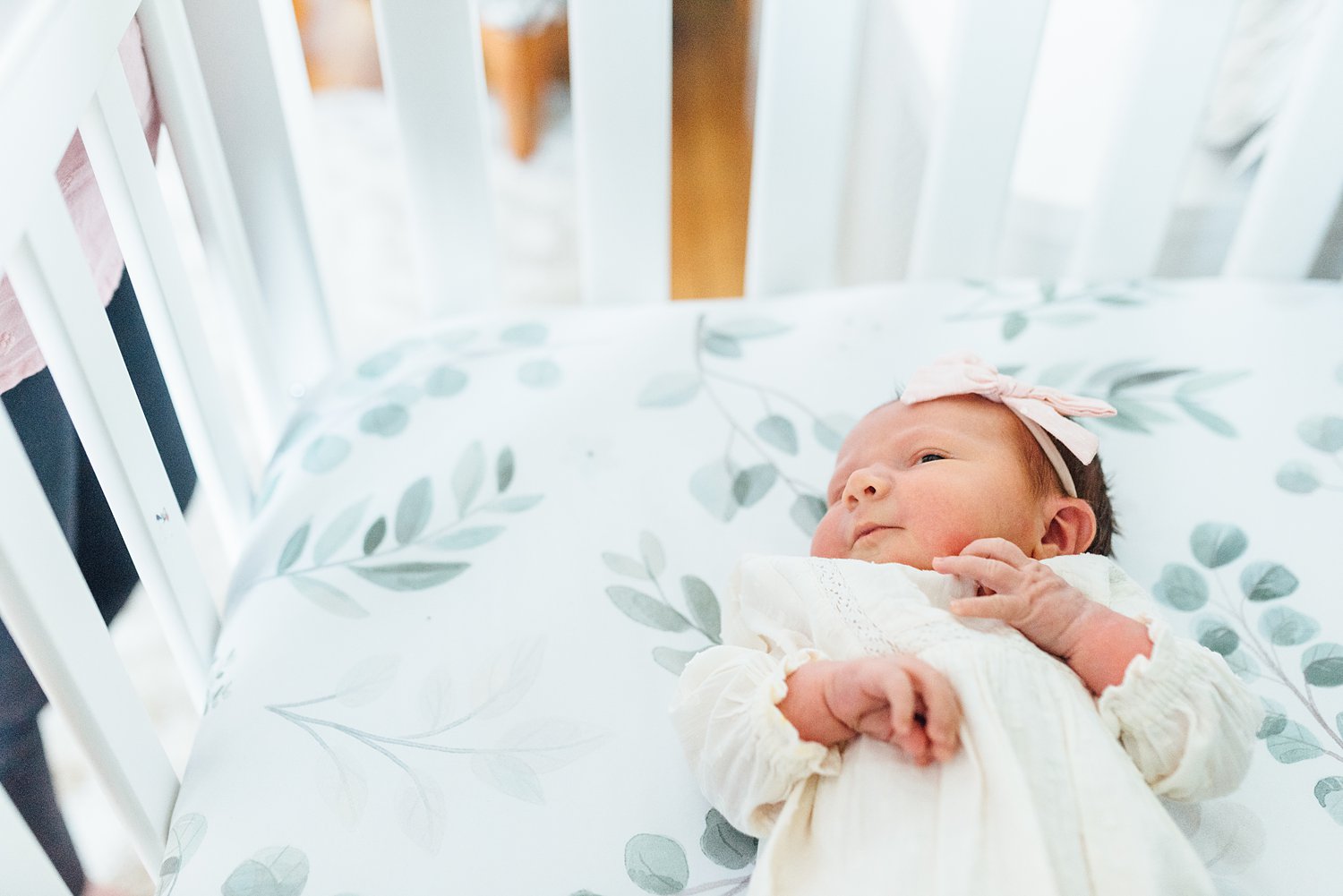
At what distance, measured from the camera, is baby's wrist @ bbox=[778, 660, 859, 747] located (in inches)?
23.6

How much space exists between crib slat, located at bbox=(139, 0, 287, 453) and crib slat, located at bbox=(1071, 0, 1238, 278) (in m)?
0.76

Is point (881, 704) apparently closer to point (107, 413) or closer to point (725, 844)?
point (725, 844)

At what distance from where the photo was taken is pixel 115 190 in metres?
0.66

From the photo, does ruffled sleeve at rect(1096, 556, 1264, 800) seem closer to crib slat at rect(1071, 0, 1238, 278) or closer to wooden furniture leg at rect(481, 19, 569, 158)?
crib slat at rect(1071, 0, 1238, 278)

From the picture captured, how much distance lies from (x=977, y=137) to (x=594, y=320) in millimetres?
384

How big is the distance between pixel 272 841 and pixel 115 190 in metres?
0.40

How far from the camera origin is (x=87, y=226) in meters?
0.70

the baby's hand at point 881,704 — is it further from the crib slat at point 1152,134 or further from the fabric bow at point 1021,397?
the crib slat at point 1152,134

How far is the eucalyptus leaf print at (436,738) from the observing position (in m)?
0.67

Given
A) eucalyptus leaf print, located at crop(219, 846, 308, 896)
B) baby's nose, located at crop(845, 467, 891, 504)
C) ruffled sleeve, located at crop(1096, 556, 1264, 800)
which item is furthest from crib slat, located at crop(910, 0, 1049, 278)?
eucalyptus leaf print, located at crop(219, 846, 308, 896)

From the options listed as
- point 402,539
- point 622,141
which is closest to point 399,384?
point 402,539

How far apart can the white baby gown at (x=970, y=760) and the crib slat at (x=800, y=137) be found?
1.48 ft

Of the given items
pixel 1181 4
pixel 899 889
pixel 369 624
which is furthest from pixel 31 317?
pixel 1181 4

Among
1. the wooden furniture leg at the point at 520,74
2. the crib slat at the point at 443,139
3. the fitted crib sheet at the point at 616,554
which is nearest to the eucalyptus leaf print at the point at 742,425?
the fitted crib sheet at the point at 616,554
